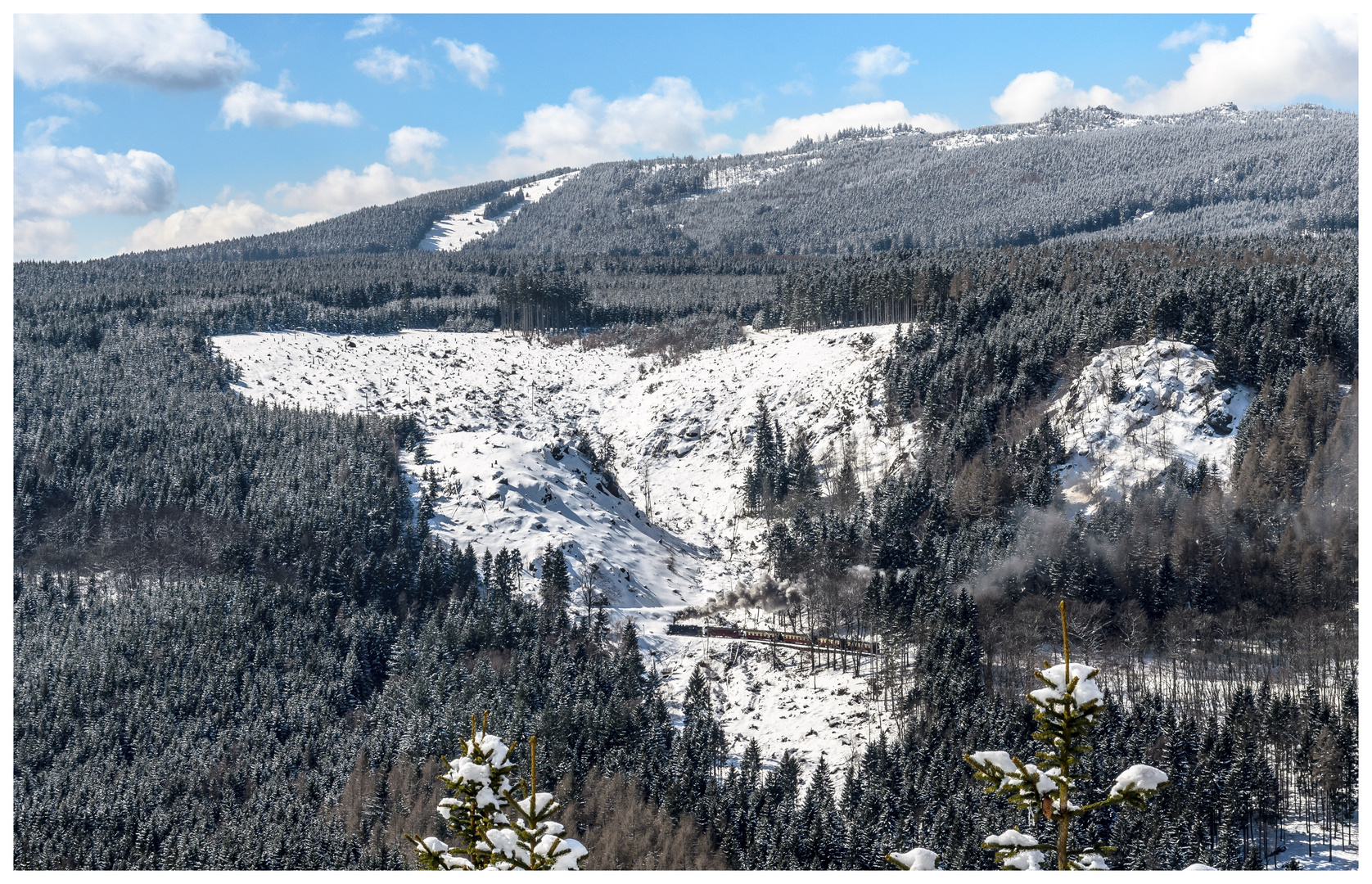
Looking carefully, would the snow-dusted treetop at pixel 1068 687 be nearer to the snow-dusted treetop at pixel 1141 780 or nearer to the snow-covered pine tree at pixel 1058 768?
the snow-covered pine tree at pixel 1058 768

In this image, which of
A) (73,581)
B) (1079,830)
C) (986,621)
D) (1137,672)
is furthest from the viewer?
(73,581)

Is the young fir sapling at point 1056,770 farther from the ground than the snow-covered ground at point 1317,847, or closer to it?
farther from the ground

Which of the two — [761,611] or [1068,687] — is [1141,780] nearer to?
[1068,687]

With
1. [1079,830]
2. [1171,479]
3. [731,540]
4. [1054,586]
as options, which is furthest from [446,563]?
[1171,479]

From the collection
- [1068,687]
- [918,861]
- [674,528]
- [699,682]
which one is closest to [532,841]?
[918,861]

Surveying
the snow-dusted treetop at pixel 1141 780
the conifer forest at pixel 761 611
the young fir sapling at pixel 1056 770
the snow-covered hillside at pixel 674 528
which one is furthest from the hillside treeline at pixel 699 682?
the snow-dusted treetop at pixel 1141 780

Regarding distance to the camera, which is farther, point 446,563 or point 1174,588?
point 446,563

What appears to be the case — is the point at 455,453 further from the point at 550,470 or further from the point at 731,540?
the point at 731,540
